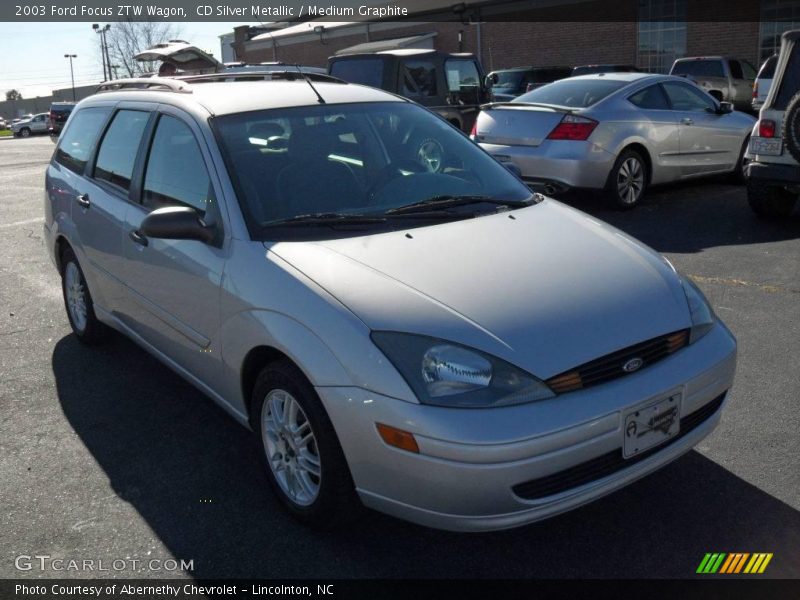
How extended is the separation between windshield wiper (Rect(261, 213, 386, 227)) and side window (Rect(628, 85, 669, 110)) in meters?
6.65

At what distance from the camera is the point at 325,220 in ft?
11.4

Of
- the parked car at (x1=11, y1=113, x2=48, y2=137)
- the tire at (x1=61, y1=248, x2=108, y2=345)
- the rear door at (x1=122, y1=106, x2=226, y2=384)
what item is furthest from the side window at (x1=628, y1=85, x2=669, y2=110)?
the parked car at (x1=11, y1=113, x2=48, y2=137)

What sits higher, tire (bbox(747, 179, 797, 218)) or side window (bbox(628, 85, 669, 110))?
side window (bbox(628, 85, 669, 110))

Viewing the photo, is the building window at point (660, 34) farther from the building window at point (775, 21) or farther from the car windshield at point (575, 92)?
the car windshield at point (575, 92)

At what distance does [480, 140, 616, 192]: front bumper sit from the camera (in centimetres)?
876

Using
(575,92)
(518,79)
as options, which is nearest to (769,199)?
(575,92)

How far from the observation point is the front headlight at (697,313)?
3.19 meters

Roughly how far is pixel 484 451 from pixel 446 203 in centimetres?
151

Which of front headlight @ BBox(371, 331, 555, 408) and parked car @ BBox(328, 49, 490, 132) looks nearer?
front headlight @ BBox(371, 331, 555, 408)

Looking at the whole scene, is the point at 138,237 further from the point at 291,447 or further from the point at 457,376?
the point at 457,376

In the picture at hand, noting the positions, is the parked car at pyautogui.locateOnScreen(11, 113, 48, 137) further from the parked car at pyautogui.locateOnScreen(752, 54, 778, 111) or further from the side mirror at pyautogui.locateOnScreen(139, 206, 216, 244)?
the side mirror at pyautogui.locateOnScreen(139, 206, 216, 244)

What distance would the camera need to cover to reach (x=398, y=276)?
10.0 ft

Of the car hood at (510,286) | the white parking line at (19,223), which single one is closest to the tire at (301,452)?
the car hood at (510,286)
